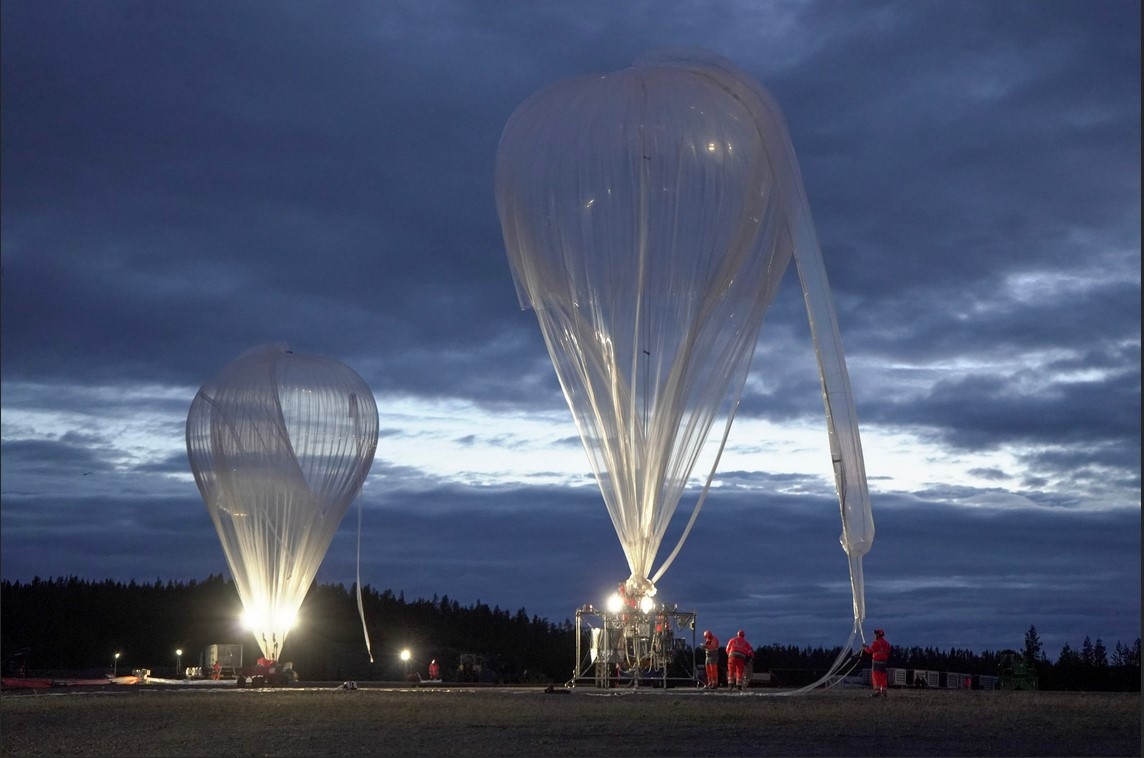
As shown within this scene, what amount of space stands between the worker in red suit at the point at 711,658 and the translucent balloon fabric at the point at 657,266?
4.20 metres

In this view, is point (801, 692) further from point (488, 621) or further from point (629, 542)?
point (488, 621)

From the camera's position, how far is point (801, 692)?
97.5 feet

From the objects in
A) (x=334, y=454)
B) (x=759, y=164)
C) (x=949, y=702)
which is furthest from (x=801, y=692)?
(x=334, y=454)

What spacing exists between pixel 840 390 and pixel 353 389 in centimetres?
2517

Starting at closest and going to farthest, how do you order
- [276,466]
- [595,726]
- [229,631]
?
1. [595,726]
2. [276,466]
3. [229,631]

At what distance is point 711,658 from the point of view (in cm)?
3344

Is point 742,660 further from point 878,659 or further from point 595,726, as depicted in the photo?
point 595,726

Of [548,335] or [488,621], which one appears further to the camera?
[488,621]

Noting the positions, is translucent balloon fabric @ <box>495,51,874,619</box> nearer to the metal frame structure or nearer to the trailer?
the metal frame structure

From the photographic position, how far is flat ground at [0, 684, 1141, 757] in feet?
58.9

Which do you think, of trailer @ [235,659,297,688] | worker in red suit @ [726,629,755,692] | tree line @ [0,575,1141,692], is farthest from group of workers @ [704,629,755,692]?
tree line @ [0,575,1141,692]

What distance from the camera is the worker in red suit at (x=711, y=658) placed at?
33.1 metres

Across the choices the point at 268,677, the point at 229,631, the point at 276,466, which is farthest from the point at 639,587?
the point at 229,631

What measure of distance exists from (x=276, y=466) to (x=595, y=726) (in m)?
27.5
